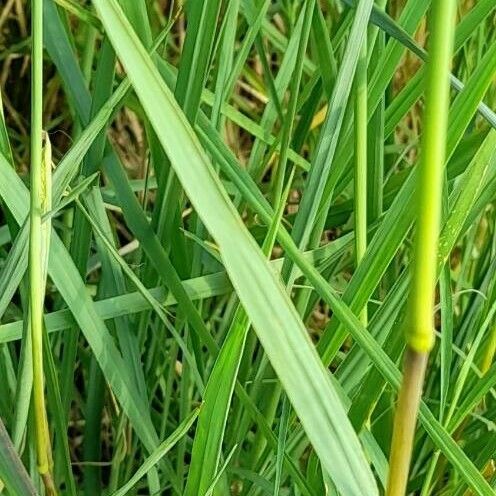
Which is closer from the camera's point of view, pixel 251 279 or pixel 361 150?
pixel 251 279

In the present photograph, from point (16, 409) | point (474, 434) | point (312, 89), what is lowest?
point (474, 434)

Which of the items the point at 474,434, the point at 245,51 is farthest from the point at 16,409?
the point at 474,434

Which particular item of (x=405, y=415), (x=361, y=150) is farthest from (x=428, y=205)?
(x=361, y=150)

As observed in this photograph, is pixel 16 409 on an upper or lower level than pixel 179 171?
lower

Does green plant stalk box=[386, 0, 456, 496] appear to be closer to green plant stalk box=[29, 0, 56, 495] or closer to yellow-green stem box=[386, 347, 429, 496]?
yellow-green stem box=[386, 347, 429, 496]

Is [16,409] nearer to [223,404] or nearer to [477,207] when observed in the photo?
[223,404]

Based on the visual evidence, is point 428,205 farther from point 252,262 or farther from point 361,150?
point 361,150
